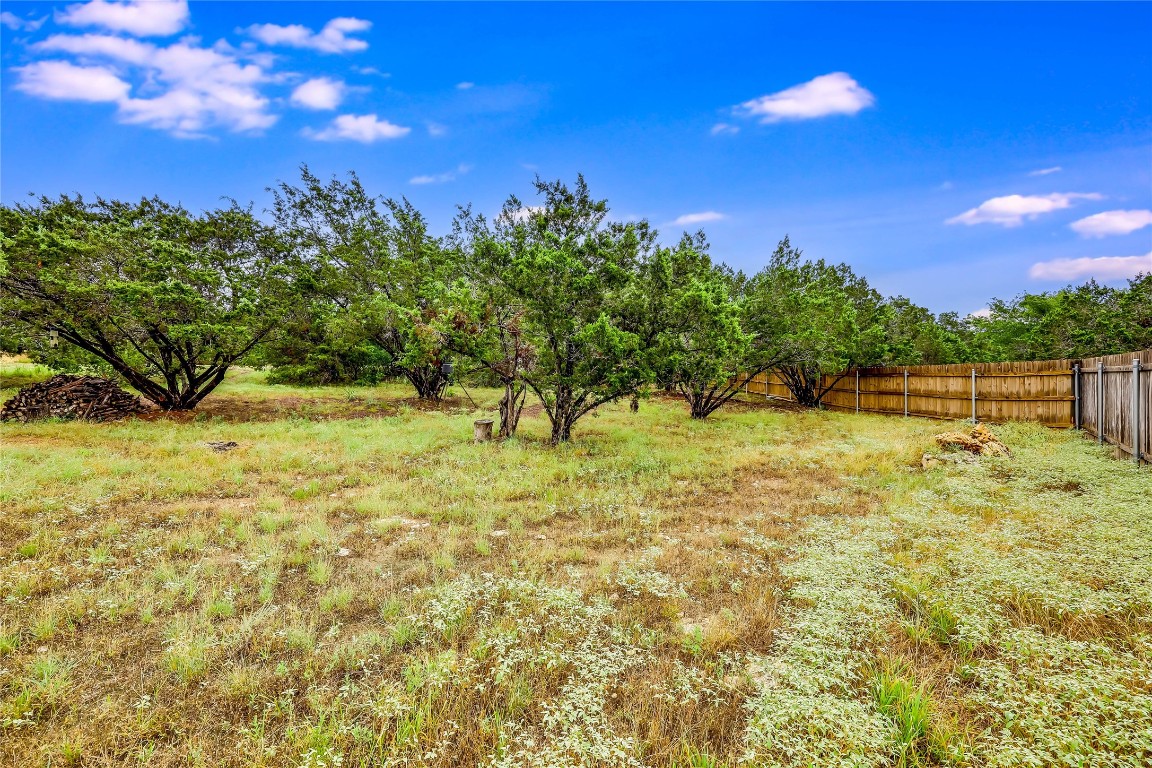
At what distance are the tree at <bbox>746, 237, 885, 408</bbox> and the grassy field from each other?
26.8ft

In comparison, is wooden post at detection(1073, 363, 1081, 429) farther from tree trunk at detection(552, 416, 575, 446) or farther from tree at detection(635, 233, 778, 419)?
tree trunk at detection(552, 416, 575, 446)

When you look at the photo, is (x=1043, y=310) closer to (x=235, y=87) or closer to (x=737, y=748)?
(x=737, y=748)

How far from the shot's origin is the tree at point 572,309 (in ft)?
28.5

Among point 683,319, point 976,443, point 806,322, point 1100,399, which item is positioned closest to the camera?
point 976,443

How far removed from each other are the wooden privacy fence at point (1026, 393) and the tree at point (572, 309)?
743 cm

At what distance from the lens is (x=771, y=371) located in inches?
834

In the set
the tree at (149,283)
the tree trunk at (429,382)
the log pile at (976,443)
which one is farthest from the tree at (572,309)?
the tree trunk at (429,382)

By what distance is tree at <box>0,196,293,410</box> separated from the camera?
10828mm

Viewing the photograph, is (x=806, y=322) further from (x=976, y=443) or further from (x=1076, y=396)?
(x=976, y=443)

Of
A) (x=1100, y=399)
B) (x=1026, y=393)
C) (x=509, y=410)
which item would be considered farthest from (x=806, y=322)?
(x=509, y=410)

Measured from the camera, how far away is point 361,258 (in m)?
17.4

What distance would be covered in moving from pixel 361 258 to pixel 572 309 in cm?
1189

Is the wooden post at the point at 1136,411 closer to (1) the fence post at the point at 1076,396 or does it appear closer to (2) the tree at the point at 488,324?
(1) the fence post at the point at 1076,396

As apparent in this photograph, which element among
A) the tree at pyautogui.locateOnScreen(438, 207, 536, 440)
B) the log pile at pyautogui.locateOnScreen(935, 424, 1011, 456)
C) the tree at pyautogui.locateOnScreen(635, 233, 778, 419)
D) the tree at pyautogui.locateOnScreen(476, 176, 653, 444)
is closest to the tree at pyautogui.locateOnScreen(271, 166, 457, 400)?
the tree at pyautogui.locateOnScreen(438, 207, 536, 440)
